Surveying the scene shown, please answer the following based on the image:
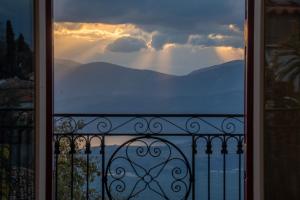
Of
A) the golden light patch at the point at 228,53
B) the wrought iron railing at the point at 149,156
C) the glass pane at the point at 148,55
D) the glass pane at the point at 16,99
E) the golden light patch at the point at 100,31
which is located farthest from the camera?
the golden light patch at the point at 100,31

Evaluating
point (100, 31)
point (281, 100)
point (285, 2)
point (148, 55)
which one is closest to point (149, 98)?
point (148, 55)

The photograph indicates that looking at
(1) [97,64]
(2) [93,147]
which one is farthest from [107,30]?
(2) [93,147]

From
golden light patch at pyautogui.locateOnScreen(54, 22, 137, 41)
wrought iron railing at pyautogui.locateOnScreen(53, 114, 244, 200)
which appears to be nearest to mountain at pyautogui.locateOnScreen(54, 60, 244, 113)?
golden light patch at pyautogui.locateOnScreen(54, 22, 137, 41)

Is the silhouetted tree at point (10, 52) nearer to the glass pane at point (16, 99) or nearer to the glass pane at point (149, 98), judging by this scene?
Answer: the glass pane at point (16, 99)

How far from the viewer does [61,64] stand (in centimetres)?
569

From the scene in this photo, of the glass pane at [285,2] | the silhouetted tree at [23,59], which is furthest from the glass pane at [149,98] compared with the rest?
the glass pane at [285,2]

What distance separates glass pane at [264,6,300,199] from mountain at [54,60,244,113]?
2.00 meters

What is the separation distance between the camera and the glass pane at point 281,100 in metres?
3.43

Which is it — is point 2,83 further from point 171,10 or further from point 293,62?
point 171,10

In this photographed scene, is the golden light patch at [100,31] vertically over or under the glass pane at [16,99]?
over

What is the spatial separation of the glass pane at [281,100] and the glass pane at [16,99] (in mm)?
1514

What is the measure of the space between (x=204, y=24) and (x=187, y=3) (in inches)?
12.2

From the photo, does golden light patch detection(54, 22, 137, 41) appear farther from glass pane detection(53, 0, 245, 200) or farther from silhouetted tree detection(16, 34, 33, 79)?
silhouetted tree detection(16, 34, 33, 79)

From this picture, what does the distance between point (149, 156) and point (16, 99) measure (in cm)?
188
